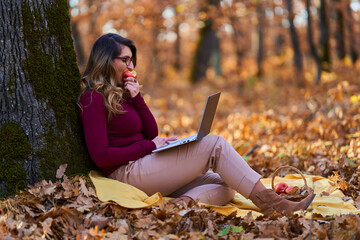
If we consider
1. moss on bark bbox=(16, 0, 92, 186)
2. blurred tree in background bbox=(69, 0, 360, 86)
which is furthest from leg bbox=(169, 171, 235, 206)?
blurred tree in background bbox=(69, 0, 360, 86)

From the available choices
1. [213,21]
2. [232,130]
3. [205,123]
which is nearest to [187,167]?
[205,123]

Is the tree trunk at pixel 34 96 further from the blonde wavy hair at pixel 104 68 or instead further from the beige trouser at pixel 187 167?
the beige trouser at pixel 187 167

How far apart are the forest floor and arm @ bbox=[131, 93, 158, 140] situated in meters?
0.72

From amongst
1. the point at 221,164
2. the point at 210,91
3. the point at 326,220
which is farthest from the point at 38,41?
the point at 210,91

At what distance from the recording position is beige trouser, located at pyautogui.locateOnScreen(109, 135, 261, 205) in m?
3.15

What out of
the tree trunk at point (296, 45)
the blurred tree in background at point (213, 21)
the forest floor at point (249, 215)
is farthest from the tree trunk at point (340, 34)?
the forest floor at point (249, 215)

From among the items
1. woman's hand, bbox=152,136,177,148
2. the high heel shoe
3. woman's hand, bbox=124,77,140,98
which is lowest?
the high heel shoe

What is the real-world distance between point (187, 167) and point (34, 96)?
135cm

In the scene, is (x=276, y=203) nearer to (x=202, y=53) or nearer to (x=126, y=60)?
(x=126, y=60)

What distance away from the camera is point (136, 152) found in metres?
3.24

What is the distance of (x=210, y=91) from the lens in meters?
13.9

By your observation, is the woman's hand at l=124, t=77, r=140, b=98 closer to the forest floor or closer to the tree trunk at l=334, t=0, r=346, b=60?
the forest floor

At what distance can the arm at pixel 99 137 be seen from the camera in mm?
3100

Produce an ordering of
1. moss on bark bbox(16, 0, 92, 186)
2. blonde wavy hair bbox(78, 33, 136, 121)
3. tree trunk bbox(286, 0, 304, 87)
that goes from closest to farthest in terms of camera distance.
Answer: moss on bark bbox(16, 0, 92, 186) → blonde wavy hair bbox(78, 33, 136, 121) → tree trunk bbox(286, 0, 304, 87)
